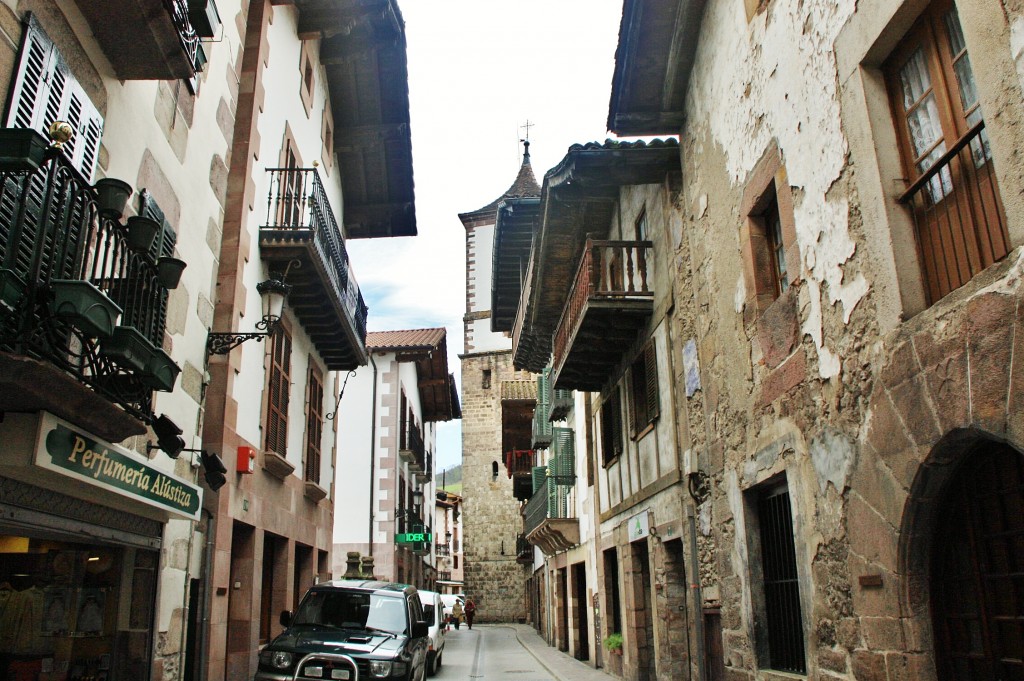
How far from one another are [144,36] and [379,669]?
6.32 m

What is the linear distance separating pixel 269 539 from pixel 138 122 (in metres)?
7.37

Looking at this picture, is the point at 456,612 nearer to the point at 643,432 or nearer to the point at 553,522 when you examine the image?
the point at 553,522

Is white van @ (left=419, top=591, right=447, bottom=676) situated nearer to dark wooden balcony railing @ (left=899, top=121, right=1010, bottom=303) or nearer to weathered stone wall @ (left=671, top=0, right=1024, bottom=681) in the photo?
weathered stone wall @ (left=671, top=0, right=1024, bottom=681)

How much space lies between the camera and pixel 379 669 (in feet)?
28.0

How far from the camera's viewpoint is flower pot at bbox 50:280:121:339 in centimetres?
456

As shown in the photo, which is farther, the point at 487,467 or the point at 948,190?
the point at 487,467

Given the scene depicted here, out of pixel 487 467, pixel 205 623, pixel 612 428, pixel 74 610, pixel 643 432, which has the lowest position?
pixel 205 623

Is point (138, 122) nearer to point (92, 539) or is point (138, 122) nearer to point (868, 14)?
point (92, 539)

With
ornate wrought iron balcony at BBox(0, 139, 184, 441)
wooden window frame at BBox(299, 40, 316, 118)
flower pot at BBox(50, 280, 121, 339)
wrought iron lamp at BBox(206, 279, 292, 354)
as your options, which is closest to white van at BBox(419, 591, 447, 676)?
wrought iron lamp at BBox(206, 279, 292, 354)

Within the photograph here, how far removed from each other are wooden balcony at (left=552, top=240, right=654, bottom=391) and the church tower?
28.6 m

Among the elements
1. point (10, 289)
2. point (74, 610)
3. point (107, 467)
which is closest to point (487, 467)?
point (74, 610)

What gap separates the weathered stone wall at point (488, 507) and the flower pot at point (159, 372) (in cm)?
3908

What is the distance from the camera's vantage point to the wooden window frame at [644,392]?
11961 millimetres

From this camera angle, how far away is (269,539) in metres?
12.9
